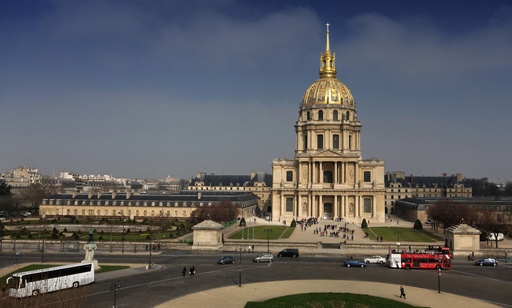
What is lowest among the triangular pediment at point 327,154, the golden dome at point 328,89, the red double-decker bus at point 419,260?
the red double-decker bus at point 419,260

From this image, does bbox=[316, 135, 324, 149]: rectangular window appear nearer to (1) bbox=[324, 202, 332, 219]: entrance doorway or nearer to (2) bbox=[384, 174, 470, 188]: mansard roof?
(1) bbox=[324, 202, 332, 219]: entrance doorway

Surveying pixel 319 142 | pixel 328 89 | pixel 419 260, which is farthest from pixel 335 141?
pixel 419 260

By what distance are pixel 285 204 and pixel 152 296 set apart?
6885 cm

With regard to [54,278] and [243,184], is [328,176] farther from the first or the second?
[54,278]

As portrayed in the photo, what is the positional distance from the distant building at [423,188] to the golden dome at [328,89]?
39265 mm

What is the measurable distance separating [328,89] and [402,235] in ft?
146

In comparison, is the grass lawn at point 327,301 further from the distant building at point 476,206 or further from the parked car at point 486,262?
the distant building at point 476,206

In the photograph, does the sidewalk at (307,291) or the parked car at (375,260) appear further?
the parked car at (375,260)

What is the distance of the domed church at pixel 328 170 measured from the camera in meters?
97.2

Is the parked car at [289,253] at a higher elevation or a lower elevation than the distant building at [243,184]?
lower

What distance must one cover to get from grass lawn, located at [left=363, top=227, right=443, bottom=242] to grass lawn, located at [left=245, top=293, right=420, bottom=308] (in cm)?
3336

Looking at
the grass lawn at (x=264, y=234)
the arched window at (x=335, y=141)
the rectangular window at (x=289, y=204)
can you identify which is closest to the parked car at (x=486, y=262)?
the grass lawn at (x=264, y=234)

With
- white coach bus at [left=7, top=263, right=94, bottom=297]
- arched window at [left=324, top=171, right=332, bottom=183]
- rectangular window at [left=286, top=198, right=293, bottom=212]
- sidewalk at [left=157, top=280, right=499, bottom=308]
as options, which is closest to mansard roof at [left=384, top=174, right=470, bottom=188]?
arched window at [left=324, top=171, right=332, bottom=183]

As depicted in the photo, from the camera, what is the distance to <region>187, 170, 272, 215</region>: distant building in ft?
476
